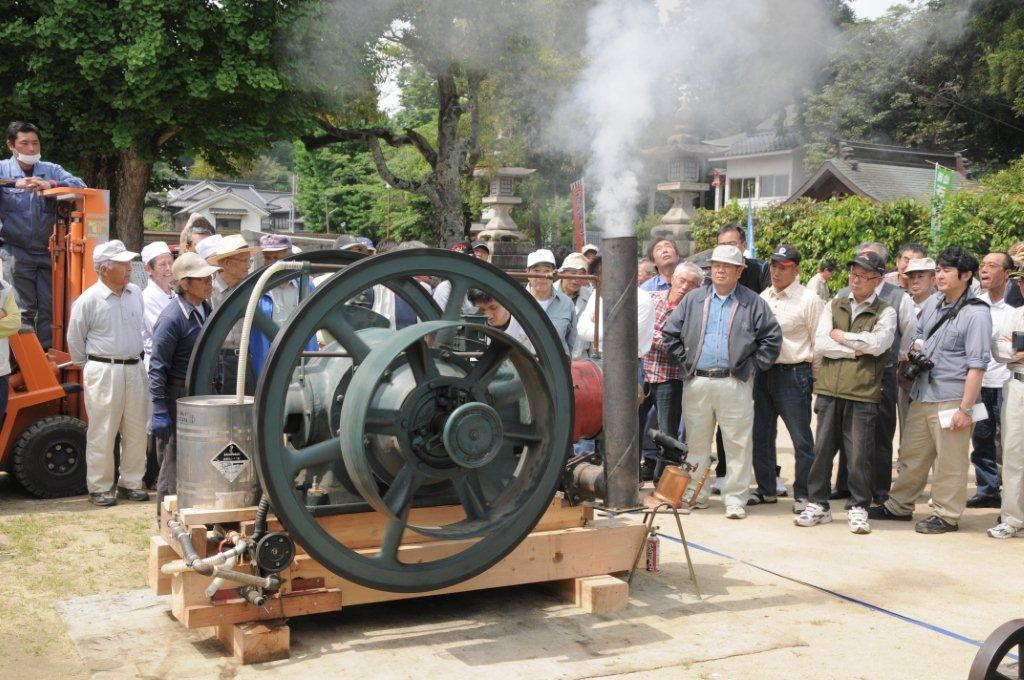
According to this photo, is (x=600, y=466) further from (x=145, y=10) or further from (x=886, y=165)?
(x=886, y=165)

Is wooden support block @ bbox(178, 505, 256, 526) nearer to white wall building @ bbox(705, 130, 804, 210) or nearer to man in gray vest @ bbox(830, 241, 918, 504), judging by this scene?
man in gray vest @ bbox(830, 241, 918, 504)

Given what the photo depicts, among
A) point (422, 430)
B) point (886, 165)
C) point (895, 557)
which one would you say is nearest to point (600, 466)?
point (422, 430)

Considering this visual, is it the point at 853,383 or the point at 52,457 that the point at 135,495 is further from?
the point at 853,383

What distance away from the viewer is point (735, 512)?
6.64m

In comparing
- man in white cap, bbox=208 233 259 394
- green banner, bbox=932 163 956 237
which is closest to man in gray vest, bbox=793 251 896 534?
man in white cap, bbox=208 233 259 394

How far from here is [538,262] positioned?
294 inches

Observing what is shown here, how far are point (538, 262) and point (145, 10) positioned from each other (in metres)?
10.3

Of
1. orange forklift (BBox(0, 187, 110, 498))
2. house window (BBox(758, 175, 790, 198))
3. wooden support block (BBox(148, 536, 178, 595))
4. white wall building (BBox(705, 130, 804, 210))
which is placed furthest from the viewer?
house window (BBox(758, 175, 790, 198))

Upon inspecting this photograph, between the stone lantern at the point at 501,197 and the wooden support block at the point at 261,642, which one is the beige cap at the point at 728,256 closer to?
the wooden support block at the point at 261,642

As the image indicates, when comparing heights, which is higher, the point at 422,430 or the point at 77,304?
the point at 77,304

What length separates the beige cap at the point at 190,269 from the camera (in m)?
5.47

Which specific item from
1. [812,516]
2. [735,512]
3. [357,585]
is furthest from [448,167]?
[357,585]

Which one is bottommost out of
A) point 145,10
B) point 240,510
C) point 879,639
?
point 879,639

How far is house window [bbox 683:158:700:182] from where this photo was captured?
65.8 feet
